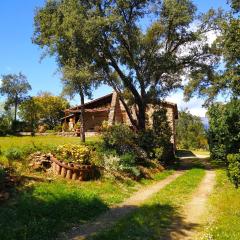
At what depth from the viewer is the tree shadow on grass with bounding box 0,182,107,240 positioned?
11.0 m

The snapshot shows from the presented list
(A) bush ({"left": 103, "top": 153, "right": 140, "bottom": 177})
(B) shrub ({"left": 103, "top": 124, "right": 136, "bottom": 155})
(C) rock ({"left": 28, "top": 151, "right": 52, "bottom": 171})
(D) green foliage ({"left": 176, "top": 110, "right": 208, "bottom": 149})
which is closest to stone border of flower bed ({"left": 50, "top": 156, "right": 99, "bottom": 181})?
(C) rock ({"left": 28, "top": 151, "right": 52, "bottom": 171})

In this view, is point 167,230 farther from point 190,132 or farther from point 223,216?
point 190,132

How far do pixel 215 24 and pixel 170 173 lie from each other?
42.9ft

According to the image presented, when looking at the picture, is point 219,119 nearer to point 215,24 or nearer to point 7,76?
point 215,24

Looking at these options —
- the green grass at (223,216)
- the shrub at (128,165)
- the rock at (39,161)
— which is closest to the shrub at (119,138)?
the shrub at (128,165)

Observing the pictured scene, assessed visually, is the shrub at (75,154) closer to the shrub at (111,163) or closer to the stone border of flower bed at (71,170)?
the stone border of flower bed at (71,170)

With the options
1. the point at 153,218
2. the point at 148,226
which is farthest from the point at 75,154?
the point at 148,226

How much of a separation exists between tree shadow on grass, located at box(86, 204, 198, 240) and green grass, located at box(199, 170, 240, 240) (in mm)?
697

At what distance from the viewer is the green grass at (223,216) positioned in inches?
444

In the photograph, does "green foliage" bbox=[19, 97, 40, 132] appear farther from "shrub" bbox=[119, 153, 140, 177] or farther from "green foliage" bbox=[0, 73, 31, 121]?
"shrub" bbox=[119, 153, 140, 177]

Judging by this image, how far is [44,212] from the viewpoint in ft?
41.1

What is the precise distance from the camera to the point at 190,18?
30.2 meters

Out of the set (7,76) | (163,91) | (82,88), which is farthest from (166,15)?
(7,76)

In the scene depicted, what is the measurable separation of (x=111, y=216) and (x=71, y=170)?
499 centimetres
